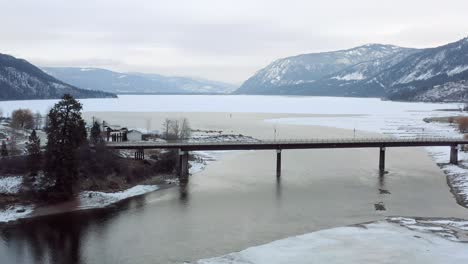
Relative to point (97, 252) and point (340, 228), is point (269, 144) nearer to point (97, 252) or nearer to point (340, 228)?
point (340, 228)

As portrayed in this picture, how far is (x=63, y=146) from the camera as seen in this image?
5841 cm

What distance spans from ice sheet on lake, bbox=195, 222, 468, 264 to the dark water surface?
7.58 ft

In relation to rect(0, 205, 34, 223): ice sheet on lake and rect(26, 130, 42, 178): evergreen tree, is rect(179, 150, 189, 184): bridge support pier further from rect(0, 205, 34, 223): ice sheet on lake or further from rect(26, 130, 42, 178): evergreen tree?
rect(0, 205, 34, 223): ice sheet on lake

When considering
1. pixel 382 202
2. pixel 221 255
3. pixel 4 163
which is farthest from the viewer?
pixel 4 163

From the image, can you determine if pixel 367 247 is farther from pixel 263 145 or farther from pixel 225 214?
pixel 263 145

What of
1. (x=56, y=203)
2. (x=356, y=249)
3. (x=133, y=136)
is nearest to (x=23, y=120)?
(x=133, y=136)

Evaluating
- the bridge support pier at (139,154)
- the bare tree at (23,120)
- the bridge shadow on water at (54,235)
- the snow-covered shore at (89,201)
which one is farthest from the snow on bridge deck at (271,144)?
the bare tree at (23,120)

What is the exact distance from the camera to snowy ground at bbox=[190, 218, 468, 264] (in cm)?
3731

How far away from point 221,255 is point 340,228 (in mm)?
13730

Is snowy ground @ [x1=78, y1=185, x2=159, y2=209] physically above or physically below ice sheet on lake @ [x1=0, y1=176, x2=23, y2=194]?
below

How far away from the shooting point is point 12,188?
195 ft

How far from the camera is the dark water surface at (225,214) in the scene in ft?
133

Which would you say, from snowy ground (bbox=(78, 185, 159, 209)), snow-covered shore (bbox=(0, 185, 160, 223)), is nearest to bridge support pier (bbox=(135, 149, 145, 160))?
snow-covered shore (bbox=(0, 185, 160, 223))

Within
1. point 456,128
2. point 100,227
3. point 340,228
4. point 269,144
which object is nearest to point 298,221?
point 340,228
